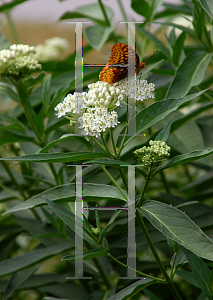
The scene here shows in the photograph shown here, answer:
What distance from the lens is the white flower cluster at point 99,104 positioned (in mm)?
667

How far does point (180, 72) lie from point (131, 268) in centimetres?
61

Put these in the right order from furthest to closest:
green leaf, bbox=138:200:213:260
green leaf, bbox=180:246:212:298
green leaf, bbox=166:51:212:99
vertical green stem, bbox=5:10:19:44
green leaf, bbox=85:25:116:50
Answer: vertical green stem, bbox=5:10:19:44 → green leaf, bbox=85:25:116:50 → green leaf, bbox=166:51:212:99 → green leaf, bbox=180:246:212:298 → green leaf, bbox=138:200:213:260

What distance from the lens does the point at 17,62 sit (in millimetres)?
970

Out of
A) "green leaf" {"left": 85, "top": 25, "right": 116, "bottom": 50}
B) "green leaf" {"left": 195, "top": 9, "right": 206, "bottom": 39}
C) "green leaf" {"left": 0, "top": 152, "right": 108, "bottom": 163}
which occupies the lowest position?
"green leaf" {"left": 0, "top": 152, "right": 108, "bottom": 163}

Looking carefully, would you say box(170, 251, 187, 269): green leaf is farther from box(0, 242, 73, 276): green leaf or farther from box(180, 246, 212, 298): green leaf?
box(0, 242, 73, 276): green leaf

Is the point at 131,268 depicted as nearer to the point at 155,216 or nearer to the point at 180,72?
the point at 155,216

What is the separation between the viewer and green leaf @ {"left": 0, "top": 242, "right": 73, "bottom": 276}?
0.99 m

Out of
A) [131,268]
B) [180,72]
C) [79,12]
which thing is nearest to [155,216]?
[131,268]

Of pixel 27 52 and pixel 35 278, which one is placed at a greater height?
Answer: pixel 27 52

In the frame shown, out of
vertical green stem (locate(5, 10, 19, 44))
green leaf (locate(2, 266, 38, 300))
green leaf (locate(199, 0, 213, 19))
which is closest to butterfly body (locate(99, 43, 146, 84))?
green leaf (locate(199, 0, 213, 19))

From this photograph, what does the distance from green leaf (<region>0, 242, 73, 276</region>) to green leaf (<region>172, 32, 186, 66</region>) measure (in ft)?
2.55

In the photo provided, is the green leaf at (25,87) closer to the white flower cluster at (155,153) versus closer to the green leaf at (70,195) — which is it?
the green leaf at (70,195)

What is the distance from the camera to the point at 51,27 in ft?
9.48

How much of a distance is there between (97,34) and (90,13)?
37cm
